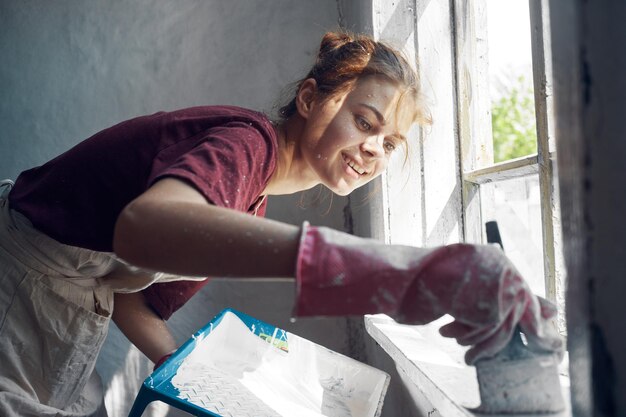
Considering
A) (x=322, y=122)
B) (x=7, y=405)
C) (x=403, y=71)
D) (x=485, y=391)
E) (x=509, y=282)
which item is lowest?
(x=7, y=405)

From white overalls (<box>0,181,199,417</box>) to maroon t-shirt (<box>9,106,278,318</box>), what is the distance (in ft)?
0.16

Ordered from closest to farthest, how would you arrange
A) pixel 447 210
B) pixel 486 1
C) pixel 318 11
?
pixel 486 1, pixel 447 210, pixel 318 11

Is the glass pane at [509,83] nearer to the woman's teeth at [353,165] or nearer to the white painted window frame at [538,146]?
the white painted window frame at [538,146]

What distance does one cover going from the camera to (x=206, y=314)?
1.92 meters

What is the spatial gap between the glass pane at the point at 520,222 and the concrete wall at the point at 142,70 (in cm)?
61

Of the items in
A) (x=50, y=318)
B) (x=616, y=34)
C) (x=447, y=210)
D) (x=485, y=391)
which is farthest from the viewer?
(x=447, y=210)

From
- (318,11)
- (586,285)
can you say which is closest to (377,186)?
(318,11)

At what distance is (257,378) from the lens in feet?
3.42

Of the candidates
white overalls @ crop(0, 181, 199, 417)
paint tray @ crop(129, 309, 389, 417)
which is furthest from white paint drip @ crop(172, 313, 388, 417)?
white overalls @ crop(0, 181, 199, 417)

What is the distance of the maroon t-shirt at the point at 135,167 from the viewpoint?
654mm

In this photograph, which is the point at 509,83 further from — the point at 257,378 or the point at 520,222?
the point at 257,378

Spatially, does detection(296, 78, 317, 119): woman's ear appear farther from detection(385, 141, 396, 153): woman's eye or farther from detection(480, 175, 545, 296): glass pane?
detection(480, 175, 545, 296): glass pane

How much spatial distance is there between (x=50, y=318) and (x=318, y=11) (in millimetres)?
1356

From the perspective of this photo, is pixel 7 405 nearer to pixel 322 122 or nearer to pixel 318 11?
pixel 322 122
